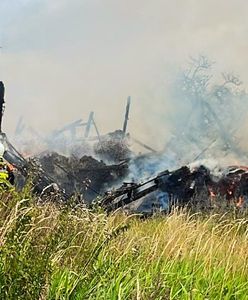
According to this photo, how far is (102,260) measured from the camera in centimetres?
459

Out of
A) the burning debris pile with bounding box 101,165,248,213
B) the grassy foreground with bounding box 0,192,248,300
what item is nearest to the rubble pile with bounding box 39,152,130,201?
the burning debris pile with bounding box 101,165,248,213

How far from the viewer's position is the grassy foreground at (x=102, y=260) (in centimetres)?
369

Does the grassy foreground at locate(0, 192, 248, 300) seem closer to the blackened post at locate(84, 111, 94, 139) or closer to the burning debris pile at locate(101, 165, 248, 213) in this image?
the burning debris pile at locate(101, 165, 248, 213)

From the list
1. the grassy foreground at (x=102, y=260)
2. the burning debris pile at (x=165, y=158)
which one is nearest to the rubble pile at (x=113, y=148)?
the burning debris pile at (x=165, y=158)

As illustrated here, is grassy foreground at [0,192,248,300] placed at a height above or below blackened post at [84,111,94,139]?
below

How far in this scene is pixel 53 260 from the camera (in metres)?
4.08

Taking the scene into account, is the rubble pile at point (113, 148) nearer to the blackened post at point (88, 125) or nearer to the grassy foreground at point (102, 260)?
the blackened post at point (88, 125)

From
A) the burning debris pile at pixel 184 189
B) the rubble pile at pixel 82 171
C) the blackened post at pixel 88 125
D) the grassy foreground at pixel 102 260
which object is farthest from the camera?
the blackened post at pixel 88 125

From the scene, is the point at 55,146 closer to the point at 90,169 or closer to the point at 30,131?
the point at 30,131

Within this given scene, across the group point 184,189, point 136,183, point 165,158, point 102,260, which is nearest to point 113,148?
point 165,158

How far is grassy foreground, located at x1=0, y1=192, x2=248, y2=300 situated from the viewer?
145 inches

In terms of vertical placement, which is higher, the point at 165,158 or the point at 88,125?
the point at 88,125

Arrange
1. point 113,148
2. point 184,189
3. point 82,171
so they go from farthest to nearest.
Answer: point 113,148 → point 82,171 → point 184,189

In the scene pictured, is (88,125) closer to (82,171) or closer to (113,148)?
(113,148)
